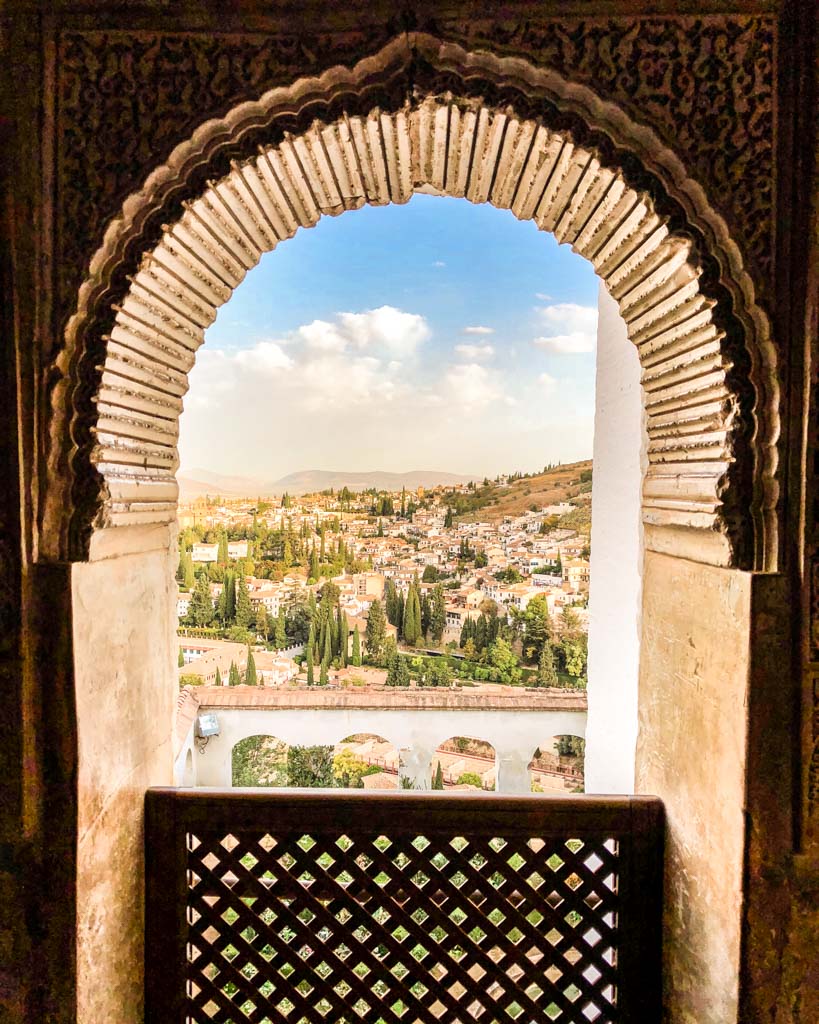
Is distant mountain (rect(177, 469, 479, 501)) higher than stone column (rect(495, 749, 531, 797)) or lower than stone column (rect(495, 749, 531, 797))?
higher

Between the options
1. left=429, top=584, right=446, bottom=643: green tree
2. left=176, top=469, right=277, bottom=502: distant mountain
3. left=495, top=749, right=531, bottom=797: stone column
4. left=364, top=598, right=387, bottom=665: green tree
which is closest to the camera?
left=429, top=584, right=446, bottom=643: green tree

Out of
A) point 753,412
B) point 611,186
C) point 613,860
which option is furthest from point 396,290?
point 613,860

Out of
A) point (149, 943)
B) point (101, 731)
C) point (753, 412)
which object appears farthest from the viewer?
point (149, 943)

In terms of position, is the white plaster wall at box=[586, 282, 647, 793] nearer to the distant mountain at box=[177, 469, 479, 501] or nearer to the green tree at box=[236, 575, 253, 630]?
the distant mountain at box=[177, 469, 479, 501]

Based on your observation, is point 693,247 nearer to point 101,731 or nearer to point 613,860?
point 613,860

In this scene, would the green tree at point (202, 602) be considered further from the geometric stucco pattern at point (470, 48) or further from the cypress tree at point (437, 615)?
the geometric stucco pattern at point (470, 48)

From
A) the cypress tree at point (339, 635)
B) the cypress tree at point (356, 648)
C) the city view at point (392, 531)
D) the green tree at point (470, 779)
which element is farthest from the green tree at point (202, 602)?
the green tree at point (470, 779)

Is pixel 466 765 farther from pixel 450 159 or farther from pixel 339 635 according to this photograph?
pixel 450 159

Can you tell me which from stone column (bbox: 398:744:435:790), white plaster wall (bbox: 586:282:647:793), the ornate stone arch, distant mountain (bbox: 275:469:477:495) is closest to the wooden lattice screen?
the ornate stone arch
